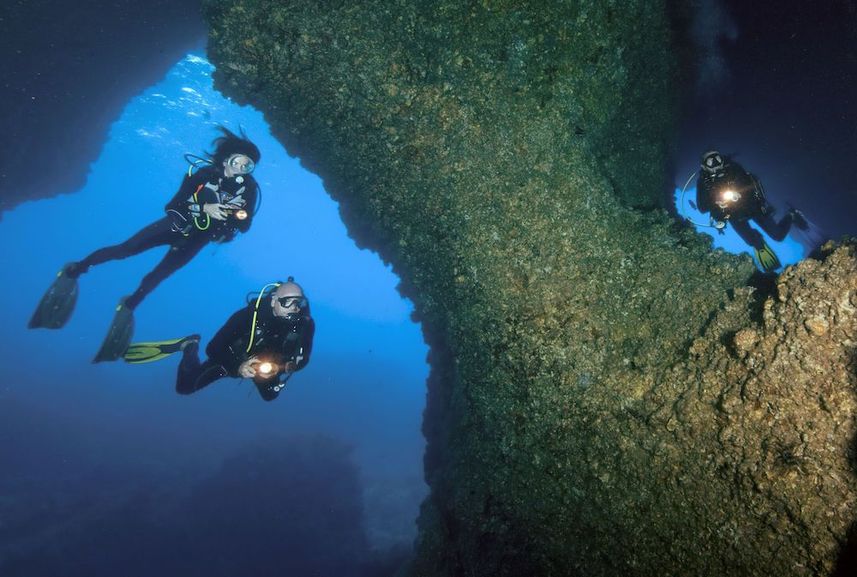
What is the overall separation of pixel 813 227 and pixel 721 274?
8.87m

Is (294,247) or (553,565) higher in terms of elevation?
(294,247)

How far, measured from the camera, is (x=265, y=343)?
5934 millimetres

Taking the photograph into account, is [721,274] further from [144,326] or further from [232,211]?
[144,326]

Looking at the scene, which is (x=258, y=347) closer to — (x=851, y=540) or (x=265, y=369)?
(x=265, y=369)

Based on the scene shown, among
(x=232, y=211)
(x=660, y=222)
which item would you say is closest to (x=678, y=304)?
(x=660, y=222)

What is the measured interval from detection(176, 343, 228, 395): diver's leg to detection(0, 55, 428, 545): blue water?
41.9 ft

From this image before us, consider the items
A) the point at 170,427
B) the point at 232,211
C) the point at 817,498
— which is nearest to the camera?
the point at 817,498

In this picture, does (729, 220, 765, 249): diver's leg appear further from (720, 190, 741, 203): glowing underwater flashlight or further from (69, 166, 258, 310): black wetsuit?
(69, 166, 258, 310): black wetsuit

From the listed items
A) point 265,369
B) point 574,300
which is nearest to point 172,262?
point 265,369

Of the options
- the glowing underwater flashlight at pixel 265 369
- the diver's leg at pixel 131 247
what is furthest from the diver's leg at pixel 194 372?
the diver's leg at pixel 131 247

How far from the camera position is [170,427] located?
30203 mm

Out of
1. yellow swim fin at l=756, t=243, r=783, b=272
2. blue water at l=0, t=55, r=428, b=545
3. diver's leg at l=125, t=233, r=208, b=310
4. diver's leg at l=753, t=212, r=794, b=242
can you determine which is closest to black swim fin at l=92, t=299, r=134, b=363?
diver's leg at l=125, t=233, r=208, b=310

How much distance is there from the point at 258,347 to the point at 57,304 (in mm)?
4146

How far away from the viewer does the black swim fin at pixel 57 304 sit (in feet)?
23.2
